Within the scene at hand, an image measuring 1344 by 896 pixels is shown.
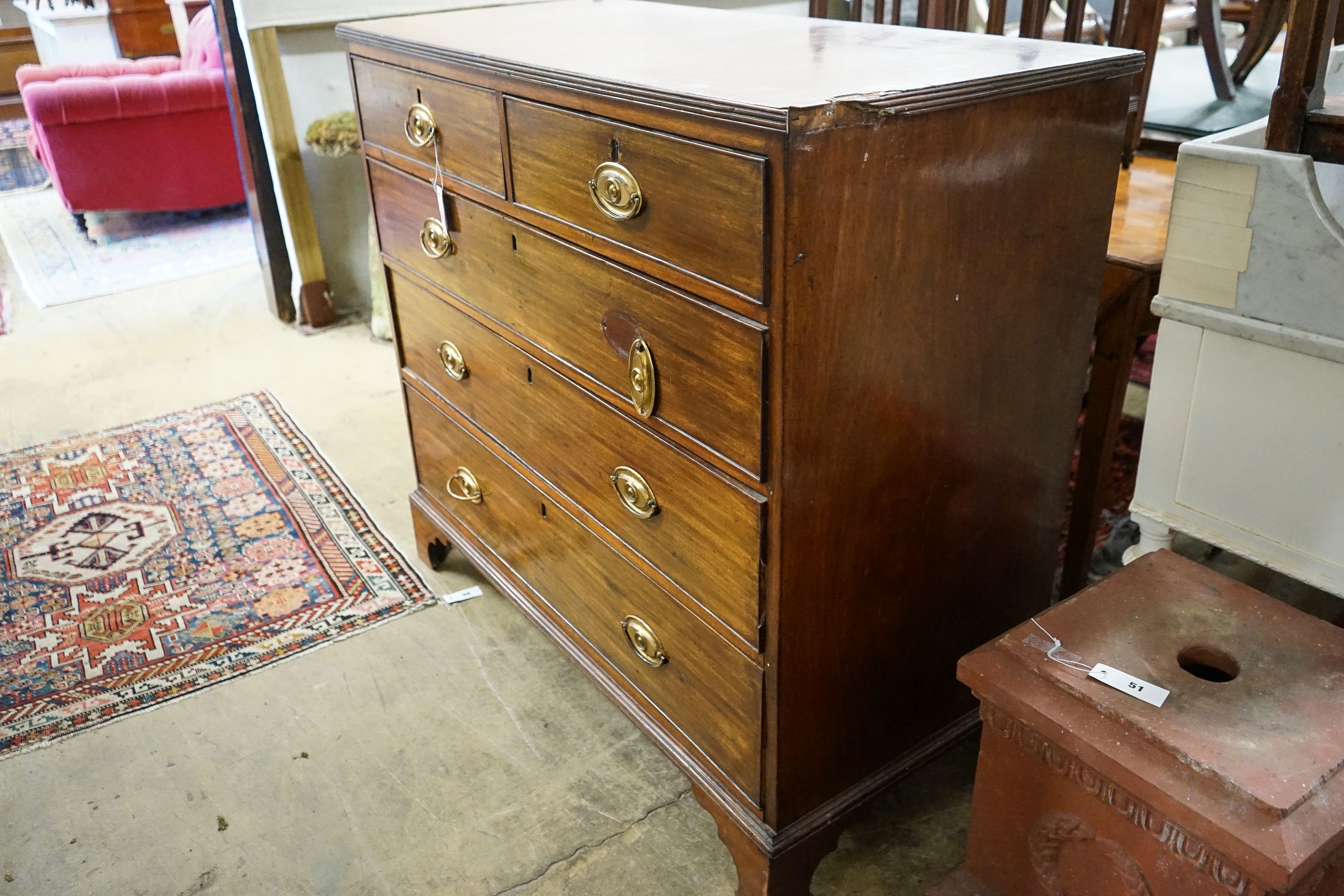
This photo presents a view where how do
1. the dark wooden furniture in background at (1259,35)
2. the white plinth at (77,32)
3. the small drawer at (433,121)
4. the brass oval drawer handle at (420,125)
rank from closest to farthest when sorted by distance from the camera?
the small drawer at (433,121) < the brass oval drawer handle at (420,125) < the dark wooden furniture in background at (1259,35) < the white plinth at (77,32)

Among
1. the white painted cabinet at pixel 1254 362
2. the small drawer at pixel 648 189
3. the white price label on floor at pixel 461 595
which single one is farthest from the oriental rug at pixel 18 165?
the white painted cabinet at pixel 1254 362

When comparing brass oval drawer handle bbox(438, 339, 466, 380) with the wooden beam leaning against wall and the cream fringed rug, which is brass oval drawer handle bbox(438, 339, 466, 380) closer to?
the wooden beam leaning against wall

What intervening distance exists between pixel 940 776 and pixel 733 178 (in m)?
1.09

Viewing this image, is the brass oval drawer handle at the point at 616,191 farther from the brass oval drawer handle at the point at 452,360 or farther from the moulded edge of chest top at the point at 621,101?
the brass oval drawer handle at the point at 452,360

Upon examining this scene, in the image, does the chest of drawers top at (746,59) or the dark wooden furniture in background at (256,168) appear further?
the dark wooden furniture in background at (256,168)

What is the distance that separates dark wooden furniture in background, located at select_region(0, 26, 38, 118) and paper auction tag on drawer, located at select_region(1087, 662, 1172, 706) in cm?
920

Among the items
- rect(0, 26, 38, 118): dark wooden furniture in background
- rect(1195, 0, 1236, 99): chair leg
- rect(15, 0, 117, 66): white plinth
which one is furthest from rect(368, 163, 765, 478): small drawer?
rect(0, 26, 38, 118): dark wooden furniture in background

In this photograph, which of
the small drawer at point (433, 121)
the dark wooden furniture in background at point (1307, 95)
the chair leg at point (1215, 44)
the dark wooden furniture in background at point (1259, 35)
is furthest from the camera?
the dark wooden furniture in background at point (1259, 35)

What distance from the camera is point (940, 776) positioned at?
65.4 inches

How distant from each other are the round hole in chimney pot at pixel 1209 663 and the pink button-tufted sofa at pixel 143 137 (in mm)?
4675

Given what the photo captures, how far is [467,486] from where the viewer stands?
6.40 ft

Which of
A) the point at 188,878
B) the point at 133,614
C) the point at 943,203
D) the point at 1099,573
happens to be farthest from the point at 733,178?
the point at 133,614

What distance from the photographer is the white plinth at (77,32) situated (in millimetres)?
7555

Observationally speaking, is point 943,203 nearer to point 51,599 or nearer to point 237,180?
point 51,599
